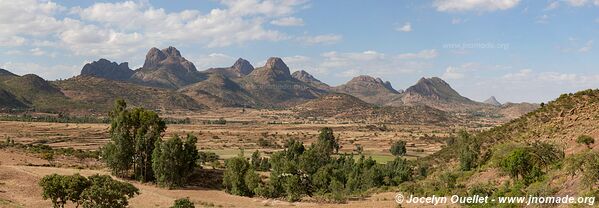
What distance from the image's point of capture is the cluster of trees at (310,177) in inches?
2005

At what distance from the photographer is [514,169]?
128 ft

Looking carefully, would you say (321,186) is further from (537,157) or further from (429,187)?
(537,157)

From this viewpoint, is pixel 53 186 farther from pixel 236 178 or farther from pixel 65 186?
pixel 236 178

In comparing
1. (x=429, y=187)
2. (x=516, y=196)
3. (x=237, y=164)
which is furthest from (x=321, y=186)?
(x=516, y=196)

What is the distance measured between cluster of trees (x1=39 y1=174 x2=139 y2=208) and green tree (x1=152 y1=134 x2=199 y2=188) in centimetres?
1988

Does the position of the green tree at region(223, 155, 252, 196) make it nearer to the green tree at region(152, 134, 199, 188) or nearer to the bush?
the bush

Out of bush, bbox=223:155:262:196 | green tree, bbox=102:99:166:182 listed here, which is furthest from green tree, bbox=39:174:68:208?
green tree, bbox=102:99:166:182

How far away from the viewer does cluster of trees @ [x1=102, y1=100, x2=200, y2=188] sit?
53.2m

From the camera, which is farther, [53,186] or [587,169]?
→ [53,186]

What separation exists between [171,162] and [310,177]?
17103mm

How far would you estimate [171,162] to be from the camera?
174 feet

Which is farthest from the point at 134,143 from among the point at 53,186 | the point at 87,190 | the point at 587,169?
the point at 587,169

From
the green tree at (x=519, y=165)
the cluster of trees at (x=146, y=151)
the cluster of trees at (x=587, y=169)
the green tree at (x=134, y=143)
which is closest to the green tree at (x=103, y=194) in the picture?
the cluster of trees at (x=146, y=151)

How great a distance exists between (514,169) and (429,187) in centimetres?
967
